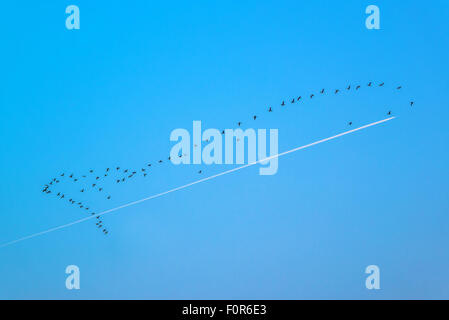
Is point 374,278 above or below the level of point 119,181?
below

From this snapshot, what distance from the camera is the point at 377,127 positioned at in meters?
3.53

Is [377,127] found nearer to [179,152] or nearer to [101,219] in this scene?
[179,152]

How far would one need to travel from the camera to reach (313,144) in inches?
139

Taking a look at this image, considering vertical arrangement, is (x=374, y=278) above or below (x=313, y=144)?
below
